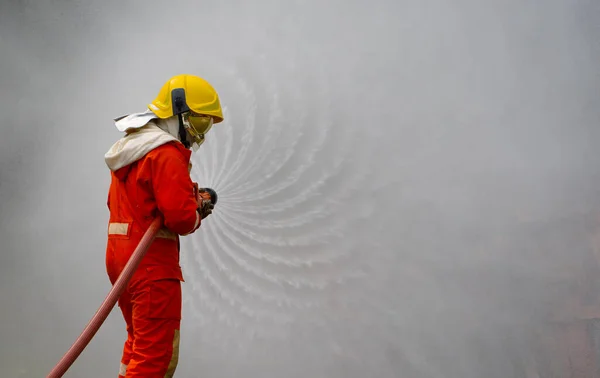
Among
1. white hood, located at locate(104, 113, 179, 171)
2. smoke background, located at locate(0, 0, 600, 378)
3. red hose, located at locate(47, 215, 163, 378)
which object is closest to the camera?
red hose, located at locate(47, 215, 163, 378)

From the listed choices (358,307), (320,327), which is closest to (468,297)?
(358,307)

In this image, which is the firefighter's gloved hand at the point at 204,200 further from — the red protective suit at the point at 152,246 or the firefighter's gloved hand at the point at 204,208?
the red protective suit at the point at 152,246

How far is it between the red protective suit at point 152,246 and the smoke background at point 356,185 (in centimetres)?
120

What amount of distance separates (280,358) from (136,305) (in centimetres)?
135

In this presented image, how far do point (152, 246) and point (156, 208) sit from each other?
150 millimetres

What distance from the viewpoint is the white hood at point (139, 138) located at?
2473mm

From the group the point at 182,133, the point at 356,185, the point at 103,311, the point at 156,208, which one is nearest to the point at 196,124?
the point at 182,133

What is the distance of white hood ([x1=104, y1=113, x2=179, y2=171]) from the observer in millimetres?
2473

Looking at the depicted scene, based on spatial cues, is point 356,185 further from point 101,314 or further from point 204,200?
point 101,314

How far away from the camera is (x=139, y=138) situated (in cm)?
250

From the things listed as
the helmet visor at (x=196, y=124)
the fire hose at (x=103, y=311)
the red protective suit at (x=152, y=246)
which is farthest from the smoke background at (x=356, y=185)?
the fire hose at (x=103, y=311)

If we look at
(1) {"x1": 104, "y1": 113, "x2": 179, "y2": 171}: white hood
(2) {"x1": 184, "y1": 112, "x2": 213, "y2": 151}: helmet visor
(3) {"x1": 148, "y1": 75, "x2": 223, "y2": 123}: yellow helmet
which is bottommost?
(1) {"x1": 104, "y1": 113, "x2": 179, "y2": 171}: white hood

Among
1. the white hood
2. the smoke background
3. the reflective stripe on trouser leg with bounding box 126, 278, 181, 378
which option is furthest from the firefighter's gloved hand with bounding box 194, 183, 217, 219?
the smoke background

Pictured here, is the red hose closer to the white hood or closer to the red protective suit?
the red protective suit
